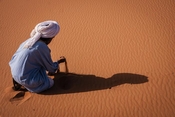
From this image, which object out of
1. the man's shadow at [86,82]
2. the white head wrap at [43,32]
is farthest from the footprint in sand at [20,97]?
the white head wrap at [43,32]

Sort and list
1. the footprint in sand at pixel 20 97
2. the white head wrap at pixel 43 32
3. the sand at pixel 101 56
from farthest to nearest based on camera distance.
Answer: the footprint in sand at pixel 20 97
the sand at pixel 101 56
the white head wrap at pixel 43 32

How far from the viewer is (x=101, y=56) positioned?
6859mm

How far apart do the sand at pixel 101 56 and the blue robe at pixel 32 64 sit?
0.78 meters

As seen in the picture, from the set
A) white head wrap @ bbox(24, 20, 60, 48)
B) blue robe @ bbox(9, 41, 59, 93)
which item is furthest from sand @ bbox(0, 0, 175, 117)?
white head wrap @ bbox(24, 20, 60, 48)

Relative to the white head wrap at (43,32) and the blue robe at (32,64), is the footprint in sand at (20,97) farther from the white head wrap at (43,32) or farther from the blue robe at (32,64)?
the white head wrap at (43,32)

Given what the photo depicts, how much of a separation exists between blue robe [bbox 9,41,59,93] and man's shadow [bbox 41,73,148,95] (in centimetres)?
66

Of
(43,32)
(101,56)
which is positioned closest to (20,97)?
(43,32)

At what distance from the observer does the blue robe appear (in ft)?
14.9

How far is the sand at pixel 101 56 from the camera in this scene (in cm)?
523

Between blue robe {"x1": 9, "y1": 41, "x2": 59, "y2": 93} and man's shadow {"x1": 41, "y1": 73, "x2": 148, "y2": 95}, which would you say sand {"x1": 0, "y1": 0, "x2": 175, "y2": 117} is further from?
blue robe {"x1": 9, "y1": 41, "x2": 59, "y2": 93}

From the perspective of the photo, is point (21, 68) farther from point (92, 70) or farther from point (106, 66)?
point (106, 66)

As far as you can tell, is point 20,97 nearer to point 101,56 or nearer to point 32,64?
point 32,64

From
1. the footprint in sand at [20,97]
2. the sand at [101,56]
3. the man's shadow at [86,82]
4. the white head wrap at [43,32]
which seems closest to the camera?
the white head wrap at [43,32]

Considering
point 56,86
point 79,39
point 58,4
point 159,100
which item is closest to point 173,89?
point 159,100
